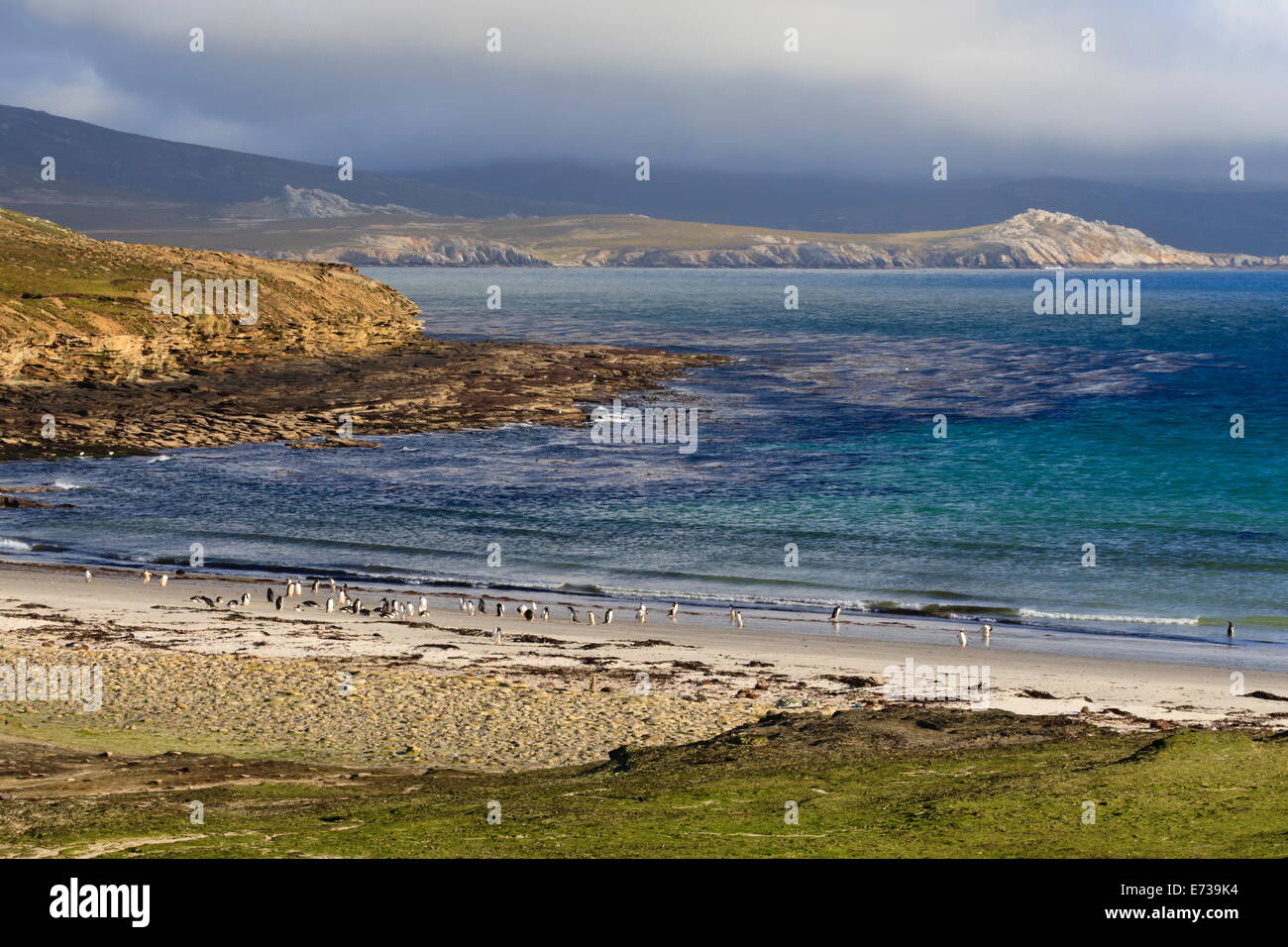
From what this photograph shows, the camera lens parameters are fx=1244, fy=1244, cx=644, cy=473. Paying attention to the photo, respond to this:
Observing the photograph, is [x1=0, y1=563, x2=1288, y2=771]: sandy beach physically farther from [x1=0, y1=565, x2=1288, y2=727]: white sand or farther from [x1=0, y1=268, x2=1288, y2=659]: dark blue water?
[x1=0, y1=268, x2=1288, y2=659]: dark blue water

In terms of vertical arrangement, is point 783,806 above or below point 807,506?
below

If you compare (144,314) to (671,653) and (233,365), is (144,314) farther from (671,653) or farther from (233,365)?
(671,653)

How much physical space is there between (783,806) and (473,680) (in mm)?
11677

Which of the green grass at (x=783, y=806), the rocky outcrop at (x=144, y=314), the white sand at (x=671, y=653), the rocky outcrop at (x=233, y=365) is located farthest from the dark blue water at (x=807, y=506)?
the rocky outcrop at (x=144, y=314)

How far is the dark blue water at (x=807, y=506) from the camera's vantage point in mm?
39094

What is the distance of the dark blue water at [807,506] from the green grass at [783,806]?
55.5 feet

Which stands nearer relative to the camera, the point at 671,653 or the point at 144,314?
the point at 671,653

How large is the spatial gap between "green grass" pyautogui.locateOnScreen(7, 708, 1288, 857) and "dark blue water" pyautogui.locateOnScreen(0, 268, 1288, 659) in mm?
16909

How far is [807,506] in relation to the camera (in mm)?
50656

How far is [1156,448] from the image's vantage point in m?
65.9

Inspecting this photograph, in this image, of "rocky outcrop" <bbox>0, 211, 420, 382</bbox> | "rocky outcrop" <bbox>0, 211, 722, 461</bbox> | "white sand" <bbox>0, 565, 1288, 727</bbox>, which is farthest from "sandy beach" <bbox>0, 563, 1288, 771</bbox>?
"rocky outcrop" <bbox>0, 211, 420, 382</bbox>

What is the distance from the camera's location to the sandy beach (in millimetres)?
21750

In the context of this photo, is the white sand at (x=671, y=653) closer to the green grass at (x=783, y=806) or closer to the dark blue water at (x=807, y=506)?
→ the dark blue water at (x=807, y=506)

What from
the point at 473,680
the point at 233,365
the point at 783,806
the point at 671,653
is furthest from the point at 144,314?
the point at 783,806
